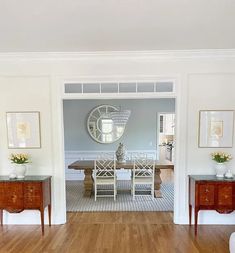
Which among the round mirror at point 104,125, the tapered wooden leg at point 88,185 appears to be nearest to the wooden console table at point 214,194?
the tapered wooden leg at point 88,185

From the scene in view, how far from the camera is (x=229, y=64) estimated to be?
12.2 ft

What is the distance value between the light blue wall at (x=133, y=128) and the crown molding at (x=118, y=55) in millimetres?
3319

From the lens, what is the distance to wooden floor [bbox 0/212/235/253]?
311 centimetres

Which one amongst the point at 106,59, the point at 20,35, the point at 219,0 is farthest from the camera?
the point at 106,59

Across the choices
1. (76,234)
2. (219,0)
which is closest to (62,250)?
(76,234)

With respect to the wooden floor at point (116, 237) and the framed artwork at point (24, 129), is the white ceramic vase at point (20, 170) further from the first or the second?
the wooden floor at point (116, 237)

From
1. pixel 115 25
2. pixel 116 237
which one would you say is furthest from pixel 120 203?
pixel 115 25

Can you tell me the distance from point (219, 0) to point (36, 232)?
3929 mm

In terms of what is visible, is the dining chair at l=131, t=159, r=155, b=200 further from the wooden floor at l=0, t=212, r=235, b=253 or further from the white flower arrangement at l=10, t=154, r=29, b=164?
the white flower arrangement at l=10, t=154, r=29, b=164

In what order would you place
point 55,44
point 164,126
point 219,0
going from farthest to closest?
point 164,126 < point 55,44 < point 219,0

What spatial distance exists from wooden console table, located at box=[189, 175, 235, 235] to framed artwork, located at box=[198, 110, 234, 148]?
2.07 ft

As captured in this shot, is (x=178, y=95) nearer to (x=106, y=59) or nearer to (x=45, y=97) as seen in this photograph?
(x=106, y=59)

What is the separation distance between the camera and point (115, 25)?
267 cm

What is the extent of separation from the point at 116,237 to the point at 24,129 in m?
2.29
